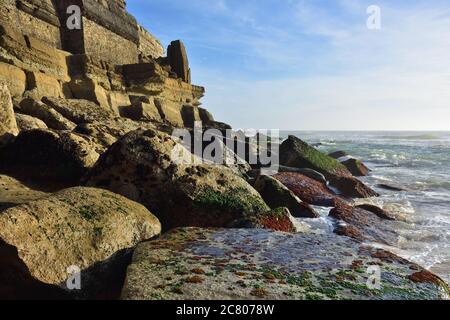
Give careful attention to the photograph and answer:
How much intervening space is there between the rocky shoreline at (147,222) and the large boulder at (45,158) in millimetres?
19

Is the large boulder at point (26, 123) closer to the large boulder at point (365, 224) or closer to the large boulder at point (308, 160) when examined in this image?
the large boulder at point (365, 224)

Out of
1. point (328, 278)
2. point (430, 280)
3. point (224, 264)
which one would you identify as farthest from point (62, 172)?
point (430, 280)

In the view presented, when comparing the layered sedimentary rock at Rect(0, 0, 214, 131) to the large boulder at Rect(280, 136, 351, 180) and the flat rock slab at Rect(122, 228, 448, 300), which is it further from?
the flat rock slab at Rect(122, 228, 448, 300)

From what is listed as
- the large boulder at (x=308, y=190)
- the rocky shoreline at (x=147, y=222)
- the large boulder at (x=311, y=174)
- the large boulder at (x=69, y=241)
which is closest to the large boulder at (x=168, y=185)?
the rocky shoreline at (x=147, y=222)

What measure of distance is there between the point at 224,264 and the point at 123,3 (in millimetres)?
19055

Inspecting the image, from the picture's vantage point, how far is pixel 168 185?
588cm

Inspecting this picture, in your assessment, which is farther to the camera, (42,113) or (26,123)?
(42,113)

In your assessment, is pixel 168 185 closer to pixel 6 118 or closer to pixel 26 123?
pixel 6 118

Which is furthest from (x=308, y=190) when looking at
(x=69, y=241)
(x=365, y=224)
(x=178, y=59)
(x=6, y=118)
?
(x=178, y=59)

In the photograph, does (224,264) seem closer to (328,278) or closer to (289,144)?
(328,278)

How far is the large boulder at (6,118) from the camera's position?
6476 millimetres

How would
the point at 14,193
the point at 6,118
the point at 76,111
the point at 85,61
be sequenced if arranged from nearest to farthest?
the point at 14,193 < the point at 6,118 < the point at 76,111 < the point at 85,61

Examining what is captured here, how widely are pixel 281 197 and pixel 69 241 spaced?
5.33 metres
